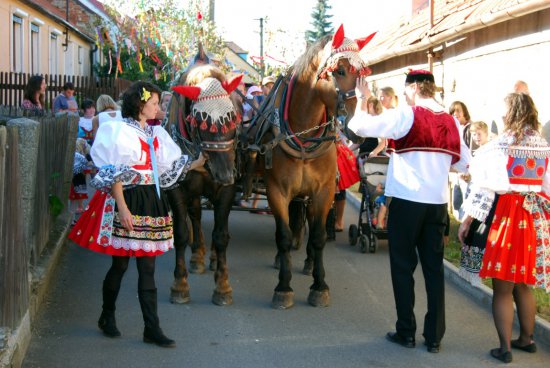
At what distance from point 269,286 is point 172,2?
24.4 metres

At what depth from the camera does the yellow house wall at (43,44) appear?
61.9 feet

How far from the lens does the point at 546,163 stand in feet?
17.0

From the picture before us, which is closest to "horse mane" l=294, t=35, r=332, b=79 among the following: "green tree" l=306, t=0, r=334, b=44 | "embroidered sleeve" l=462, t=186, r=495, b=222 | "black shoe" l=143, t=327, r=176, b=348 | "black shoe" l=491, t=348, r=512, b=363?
"embroidered sleeve" l=462, t=186, r=495, b=222

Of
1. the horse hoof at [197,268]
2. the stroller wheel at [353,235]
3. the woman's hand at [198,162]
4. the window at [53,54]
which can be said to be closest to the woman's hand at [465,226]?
the woman's hand at [198,162]

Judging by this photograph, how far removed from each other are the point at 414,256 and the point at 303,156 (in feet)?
4.87

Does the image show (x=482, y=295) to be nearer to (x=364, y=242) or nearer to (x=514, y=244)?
(x=514, y=244)

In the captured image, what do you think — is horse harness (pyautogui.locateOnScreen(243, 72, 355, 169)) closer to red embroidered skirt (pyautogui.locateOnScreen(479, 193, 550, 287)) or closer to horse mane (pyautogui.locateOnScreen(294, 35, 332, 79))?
horse mane (pyautogui.locateOnScreen(294, 35, 332, 79))

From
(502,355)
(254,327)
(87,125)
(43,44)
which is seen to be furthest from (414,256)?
(43,44)

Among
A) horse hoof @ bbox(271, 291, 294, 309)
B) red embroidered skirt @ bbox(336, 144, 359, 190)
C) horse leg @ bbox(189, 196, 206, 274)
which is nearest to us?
horse hoof @ bbox(271, 291, 294, 309)

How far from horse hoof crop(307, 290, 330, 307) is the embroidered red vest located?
185cm

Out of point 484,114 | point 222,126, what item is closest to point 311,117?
point 222,126

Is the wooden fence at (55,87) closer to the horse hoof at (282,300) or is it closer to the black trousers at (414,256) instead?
the horse hoof at (282,300)

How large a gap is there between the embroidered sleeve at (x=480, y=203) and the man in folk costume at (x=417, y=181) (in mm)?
212

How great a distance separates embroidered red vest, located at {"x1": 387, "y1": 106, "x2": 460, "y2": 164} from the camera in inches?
203
